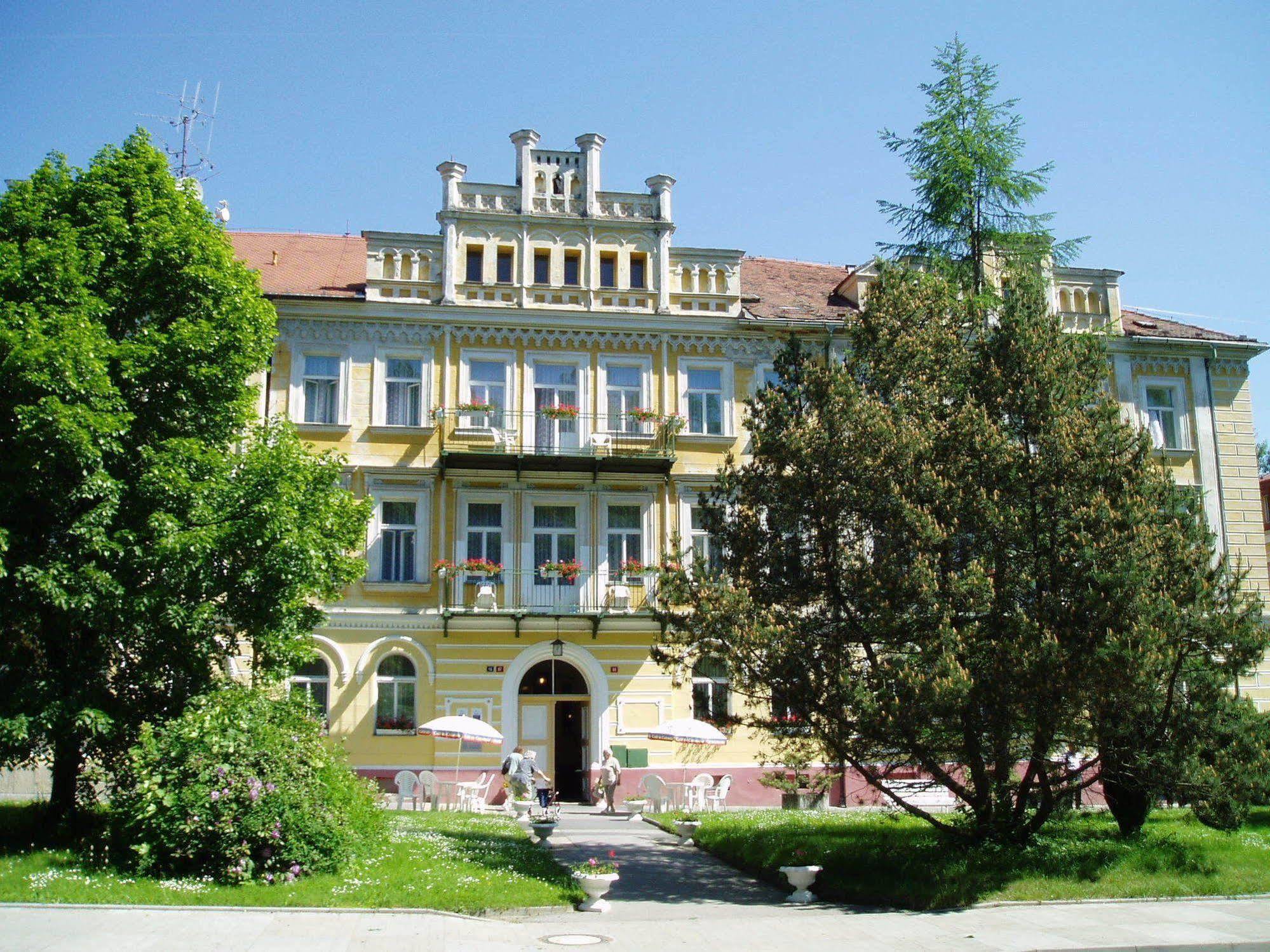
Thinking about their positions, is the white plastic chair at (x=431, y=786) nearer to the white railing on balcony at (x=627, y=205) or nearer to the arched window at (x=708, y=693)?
the arched window at (x=708, y=693)

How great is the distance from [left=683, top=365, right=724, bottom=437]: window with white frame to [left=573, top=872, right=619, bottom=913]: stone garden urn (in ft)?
55.0

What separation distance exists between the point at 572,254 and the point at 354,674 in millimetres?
11811

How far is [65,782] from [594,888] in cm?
804

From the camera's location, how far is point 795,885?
591 inches

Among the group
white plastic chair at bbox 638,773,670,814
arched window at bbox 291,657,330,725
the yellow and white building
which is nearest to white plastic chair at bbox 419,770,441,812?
the yellow and white building

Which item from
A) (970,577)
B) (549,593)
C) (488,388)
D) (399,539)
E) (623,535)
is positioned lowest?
(970,577)

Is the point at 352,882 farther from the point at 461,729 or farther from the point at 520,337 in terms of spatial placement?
the point at 520,337

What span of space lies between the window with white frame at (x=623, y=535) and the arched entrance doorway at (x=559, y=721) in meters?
2.83

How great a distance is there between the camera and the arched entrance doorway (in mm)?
27641

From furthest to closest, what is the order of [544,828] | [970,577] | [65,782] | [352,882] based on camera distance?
1. [544,828]
2. [65,782]
3. [970,577]
4. [352,882]

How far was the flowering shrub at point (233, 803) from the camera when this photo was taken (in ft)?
43.9

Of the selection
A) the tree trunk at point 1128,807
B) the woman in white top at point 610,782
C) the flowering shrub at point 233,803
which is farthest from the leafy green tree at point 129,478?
the tree trunk at point 1128,807

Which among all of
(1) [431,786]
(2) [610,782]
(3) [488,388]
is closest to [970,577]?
(2) [610,782]

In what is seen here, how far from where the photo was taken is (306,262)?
102ft
